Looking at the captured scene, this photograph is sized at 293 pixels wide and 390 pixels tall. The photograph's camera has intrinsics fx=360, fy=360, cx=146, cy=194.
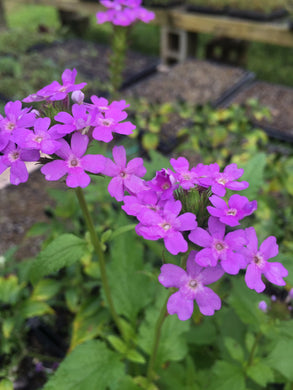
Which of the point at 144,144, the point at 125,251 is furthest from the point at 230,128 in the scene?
the point at 125,251

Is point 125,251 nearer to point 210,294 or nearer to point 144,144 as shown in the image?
point 210,294

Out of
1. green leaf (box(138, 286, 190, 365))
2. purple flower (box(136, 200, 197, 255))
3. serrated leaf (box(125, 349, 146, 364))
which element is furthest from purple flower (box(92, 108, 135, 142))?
serrated leaf (box(125, 349, 146, 364))

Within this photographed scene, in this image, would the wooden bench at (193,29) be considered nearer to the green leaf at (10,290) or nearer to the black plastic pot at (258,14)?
the black plastic pot at (258,14)

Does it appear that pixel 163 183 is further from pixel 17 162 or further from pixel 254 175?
pixel 254 175

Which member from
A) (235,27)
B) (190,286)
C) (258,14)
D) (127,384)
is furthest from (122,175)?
(258,14)

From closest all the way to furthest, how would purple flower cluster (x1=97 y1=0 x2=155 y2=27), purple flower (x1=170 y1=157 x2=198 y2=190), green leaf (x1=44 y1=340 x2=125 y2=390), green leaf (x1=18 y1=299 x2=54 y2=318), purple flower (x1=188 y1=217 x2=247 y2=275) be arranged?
purple flower (x1=188 y1=217 x2=247 y2=275) < purple flower (x1=170 y1=157 x2=198 y2=190) < green leaf (x1=44 y1=340 x2=125 y2=390) < green leaf (x1=18 y1=299 x2=54 y2=318) < purple flower cluster (x1=97 y1=0 x2=155 y2=27)

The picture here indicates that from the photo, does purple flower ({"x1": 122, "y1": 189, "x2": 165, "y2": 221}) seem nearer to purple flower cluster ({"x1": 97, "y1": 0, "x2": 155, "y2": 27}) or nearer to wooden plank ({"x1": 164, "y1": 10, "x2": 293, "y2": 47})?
purple flower cluster ({"x1": 97, "y1": 0, "x2": 155, "y2": 27})
